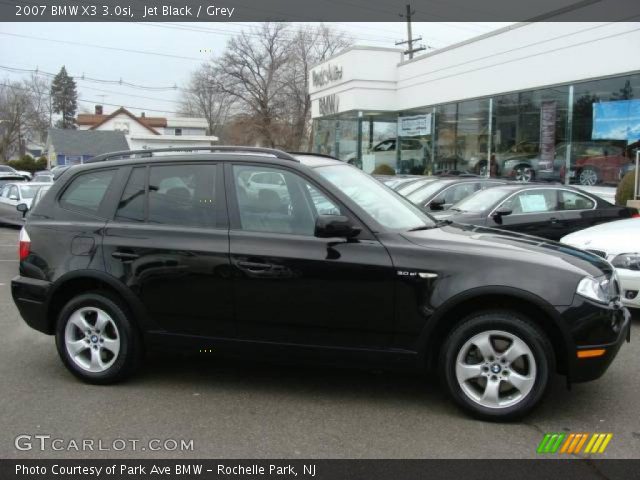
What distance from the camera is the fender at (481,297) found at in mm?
3928

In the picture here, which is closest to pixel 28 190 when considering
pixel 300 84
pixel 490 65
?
pixel 490 65

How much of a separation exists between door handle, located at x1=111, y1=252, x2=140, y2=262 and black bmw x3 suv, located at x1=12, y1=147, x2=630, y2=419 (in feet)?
0.05

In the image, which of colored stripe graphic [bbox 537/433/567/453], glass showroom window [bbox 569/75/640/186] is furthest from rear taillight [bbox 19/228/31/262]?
glass showroom window [bbox 569/75/640/186]

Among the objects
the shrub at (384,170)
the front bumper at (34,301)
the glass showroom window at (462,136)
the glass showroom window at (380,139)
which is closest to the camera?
the front bumper at (34,301)

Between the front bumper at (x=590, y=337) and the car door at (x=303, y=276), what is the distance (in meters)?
1.16

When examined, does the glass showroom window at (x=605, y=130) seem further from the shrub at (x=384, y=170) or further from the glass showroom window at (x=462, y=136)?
the shrub at (x=384, y=170)

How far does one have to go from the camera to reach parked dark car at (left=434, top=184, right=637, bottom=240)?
363 inches

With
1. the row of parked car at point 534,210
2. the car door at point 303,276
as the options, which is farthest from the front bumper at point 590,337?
the row of parked car at point 534,210

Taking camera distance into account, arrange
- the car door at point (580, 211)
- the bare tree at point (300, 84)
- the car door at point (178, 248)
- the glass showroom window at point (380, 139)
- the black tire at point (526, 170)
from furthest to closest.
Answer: the bare tree at point (300, 84)
the glass showroom window at point (380, 139)
the black tire at point (526, 170)
the car door at point (580, 211)
the car door at point (178, 248)

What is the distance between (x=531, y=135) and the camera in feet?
63.0

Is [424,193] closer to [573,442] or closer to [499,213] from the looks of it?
[499,213]

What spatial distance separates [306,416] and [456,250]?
1494mm
